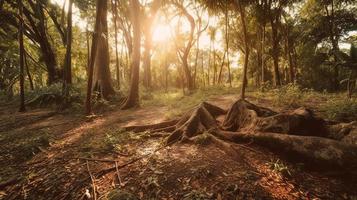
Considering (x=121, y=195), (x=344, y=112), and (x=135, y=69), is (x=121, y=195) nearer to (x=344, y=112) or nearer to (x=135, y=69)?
(x=344, y=112)

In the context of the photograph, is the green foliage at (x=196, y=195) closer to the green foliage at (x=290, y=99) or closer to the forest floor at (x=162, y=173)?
the forest floor at (x=162, y=173)

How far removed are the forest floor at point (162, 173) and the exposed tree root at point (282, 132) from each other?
0.22 meters

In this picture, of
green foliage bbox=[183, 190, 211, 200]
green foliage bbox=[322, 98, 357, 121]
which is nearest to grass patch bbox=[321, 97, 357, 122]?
green foliage bbox=[322, 98, 357, 121]

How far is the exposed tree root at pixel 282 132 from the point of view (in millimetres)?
3735

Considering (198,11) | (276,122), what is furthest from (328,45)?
(276,122)

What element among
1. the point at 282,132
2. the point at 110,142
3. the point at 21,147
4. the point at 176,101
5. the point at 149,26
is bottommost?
the point at 21,147

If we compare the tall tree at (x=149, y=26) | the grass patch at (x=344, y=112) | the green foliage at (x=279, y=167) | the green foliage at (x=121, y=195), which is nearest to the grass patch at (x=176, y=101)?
the green foliage at (x=279, y=167)

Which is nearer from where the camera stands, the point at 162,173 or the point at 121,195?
the point at 121,195

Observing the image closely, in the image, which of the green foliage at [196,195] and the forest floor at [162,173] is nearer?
the green foliage at [196,195]

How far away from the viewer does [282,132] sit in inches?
182

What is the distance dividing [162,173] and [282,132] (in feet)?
8.46

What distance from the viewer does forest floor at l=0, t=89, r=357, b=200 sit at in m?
3.33

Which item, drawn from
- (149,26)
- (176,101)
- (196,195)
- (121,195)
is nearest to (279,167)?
(196,195)

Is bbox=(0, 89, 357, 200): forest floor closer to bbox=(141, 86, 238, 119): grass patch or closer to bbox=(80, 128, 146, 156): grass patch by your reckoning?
bbox=(80, 128, 146, 156): grass patch
